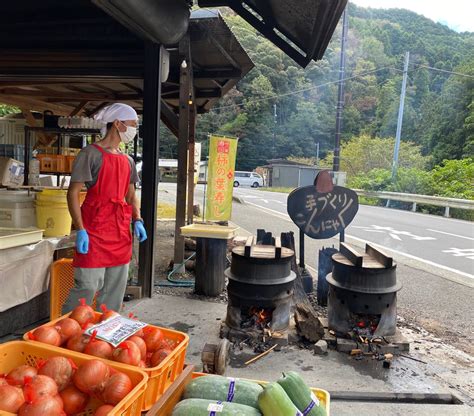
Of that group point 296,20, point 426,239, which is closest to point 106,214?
point 296,20

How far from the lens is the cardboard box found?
472 cm

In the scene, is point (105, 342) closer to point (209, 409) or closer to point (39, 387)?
point (39, 387)

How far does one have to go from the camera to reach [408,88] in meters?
53.3

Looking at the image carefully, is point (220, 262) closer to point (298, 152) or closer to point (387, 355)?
point (387, 355)

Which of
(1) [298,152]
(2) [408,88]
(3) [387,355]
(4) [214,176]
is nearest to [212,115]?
(1) [298,152]

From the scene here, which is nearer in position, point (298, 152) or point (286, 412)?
point (286, 412)

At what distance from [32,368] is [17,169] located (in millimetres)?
3785

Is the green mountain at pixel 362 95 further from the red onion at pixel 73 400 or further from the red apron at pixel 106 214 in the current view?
the red onion at pixel 73 400

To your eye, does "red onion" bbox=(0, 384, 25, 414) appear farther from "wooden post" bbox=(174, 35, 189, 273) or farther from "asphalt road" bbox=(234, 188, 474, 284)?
"asphalt road" bbox=(234, 188, 474, 284)

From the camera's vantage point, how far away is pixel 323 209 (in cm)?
569

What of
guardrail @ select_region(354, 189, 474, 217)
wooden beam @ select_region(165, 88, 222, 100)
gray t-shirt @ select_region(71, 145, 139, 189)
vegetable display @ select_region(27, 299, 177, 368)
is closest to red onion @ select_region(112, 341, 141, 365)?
vegetable display @ select_region(27, 299, 177, 368)

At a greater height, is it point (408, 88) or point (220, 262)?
point (408, 88)

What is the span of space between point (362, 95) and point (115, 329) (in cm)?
6000

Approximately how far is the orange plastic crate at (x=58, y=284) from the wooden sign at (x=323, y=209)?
9.66ft
